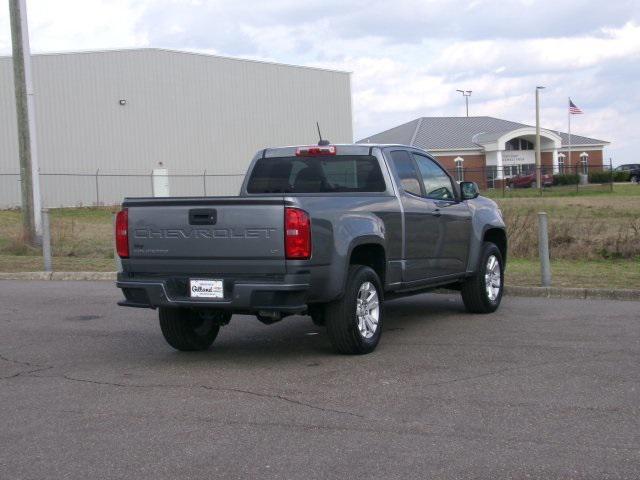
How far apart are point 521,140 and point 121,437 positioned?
243ft

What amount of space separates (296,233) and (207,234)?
2.73 ft

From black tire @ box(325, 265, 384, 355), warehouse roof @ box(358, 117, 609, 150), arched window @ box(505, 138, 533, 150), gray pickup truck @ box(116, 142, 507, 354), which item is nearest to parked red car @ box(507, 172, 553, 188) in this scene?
warehouse roof @ box(358, 117, 609, 150)

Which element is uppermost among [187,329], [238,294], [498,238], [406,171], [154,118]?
[154,118]

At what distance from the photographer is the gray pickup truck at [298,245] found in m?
8.05

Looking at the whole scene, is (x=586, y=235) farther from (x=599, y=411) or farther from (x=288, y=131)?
(x=288, y=131)

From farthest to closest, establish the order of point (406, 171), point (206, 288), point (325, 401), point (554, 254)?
point (554, 254), point (406, 171), point (206, 288), point (325, 401)

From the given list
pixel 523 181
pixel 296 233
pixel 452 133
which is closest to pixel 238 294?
pixel 296 233

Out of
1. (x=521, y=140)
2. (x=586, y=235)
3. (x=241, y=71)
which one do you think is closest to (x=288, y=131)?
(x=241, y=71)

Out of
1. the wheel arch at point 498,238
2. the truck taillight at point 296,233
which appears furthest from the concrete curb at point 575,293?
the truck taillight at point 296,233

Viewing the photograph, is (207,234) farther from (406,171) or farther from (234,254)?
(406,171)

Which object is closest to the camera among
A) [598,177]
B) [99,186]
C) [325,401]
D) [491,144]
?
[325,401]

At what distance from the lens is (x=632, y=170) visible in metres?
75.6

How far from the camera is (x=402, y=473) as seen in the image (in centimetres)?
537

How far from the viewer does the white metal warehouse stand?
1750 inches
